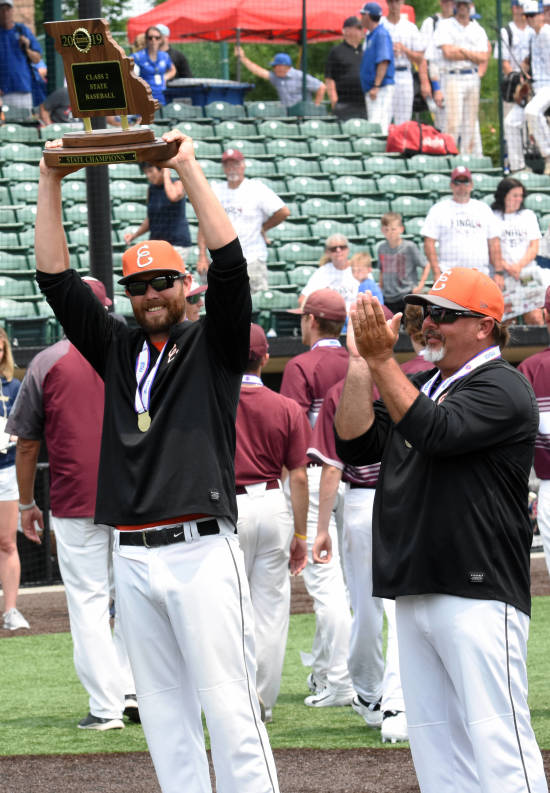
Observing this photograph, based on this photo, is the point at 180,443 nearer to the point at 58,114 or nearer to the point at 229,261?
the point at 229,261

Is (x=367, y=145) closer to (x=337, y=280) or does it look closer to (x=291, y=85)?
(x=291, y=85)

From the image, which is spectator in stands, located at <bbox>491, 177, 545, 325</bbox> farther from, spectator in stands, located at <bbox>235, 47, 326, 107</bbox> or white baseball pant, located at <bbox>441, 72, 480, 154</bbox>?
spectator in stands, located at <bbox>235, 47, 326, 107</bbox>

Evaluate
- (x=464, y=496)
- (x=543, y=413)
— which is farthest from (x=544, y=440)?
(x=464, y=496)

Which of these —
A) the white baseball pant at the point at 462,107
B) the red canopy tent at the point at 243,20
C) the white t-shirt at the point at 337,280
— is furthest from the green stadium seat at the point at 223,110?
the white t-shirt at the point at 337,280

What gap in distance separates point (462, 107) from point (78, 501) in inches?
515

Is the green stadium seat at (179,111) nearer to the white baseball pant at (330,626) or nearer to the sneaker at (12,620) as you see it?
the sneaker at (12,620)

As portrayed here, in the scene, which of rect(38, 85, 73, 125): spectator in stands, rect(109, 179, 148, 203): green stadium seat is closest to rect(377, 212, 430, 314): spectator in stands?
rect(109, 179, 148, 203): green stadium seat

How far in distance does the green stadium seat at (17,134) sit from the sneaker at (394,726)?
1241 cm

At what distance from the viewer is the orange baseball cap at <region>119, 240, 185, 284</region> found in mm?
4297

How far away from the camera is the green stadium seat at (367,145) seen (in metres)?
18.1

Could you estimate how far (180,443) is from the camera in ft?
13.2

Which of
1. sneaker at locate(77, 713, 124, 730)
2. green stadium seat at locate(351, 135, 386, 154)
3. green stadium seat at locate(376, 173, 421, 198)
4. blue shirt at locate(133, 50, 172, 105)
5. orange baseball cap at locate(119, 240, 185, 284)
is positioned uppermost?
blue shirt at locate(133, 50, 172, 105)

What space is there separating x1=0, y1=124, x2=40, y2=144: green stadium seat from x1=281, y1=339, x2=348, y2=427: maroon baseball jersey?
34.4 feet

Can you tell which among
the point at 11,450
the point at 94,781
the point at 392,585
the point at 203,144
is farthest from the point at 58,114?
the point at 392,585
